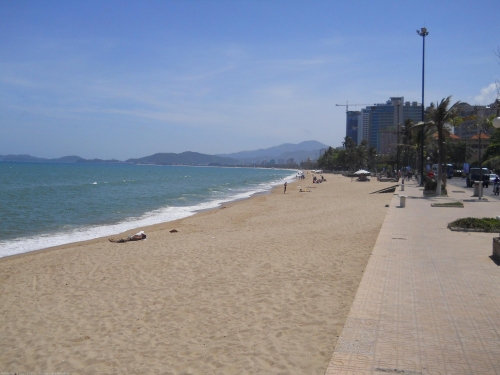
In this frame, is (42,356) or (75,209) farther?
(75,209)

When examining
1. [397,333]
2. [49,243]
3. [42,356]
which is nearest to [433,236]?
[397,333]

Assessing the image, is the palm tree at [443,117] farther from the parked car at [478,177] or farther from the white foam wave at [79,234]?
the white foam wave at [79,234]

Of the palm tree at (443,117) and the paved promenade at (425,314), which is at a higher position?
the palm tree at (443,117)

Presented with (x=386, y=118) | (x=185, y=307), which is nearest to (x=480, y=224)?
(x=185, y=307)

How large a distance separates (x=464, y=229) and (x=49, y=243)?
14070 millimetres

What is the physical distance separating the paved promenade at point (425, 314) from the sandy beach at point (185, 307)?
14.9 inches

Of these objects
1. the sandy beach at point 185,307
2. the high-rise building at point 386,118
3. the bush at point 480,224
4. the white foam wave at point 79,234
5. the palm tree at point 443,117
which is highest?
the high-rise building at point 386,118

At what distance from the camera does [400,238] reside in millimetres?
11438

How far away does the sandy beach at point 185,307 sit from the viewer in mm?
5234

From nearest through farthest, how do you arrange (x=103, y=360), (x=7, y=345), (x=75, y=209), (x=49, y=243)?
(x=103, y=360) → (x=7, y=345) → (x=49, y=243) → (x=75, y=209)

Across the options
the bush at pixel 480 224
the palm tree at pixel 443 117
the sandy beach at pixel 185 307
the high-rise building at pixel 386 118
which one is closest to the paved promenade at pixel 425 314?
the sandy beach at pixel 185 307

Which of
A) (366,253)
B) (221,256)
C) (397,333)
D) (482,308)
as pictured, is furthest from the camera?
(221,256)

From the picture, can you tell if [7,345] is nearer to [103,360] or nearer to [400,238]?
[103,360]

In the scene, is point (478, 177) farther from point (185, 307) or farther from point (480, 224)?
point (185, 307)
